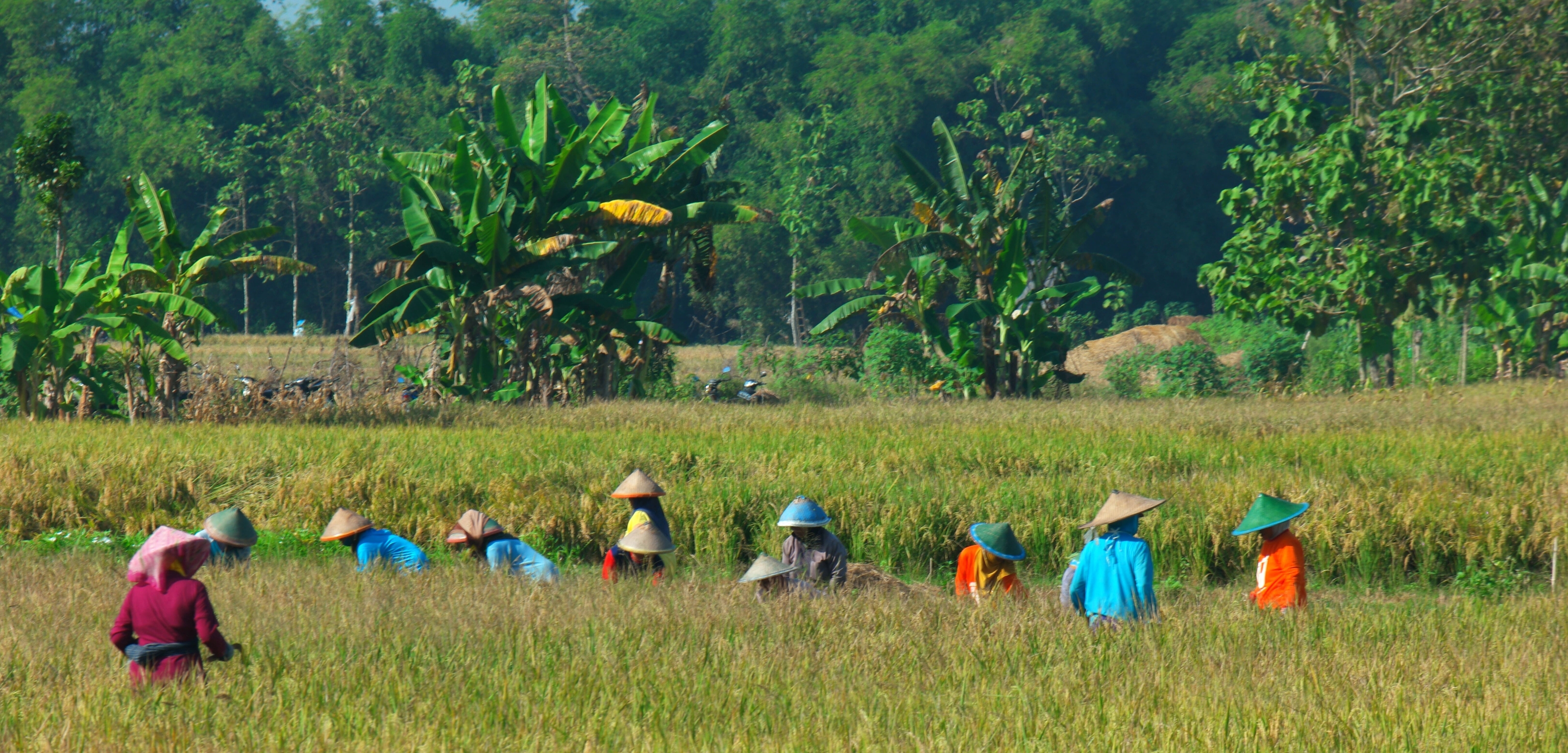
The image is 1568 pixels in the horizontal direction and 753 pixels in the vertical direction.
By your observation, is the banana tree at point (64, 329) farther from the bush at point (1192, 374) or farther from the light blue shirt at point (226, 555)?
the bush at point (1192, 374)

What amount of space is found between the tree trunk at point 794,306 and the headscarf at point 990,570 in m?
31.6

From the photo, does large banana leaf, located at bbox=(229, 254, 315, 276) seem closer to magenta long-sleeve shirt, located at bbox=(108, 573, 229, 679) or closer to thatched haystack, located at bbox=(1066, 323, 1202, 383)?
magenta long-sleeve shirt, located at bbox=(108, 573, 229, 679)

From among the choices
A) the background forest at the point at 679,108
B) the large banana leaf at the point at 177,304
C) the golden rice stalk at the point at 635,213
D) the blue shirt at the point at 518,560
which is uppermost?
the background forest at the point at 679,108

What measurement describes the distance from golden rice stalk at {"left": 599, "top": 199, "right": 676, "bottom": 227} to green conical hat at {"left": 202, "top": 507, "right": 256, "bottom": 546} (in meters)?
10.5

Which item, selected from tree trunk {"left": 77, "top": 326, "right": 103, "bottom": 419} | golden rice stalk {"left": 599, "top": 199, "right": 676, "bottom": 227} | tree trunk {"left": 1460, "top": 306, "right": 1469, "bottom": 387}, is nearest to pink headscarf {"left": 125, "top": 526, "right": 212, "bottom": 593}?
tree trunk {"left": 77, "top": 326, "right": 103, "bottom": 419}

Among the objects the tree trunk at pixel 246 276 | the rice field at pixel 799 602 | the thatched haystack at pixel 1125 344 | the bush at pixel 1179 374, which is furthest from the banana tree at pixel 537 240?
the tree trunk at pixel 246 276

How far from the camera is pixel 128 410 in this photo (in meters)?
15.9

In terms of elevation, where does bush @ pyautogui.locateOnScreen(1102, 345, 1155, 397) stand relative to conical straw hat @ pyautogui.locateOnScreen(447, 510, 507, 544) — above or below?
above

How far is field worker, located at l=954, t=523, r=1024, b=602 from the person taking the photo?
7.50 m

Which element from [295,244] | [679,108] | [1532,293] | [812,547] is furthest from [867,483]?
[679,108]

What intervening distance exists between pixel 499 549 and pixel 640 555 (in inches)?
36.0

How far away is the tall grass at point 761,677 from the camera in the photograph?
15.4ft

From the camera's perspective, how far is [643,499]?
8.89 m

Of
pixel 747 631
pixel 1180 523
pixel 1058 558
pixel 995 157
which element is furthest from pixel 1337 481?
pixel 995 157
